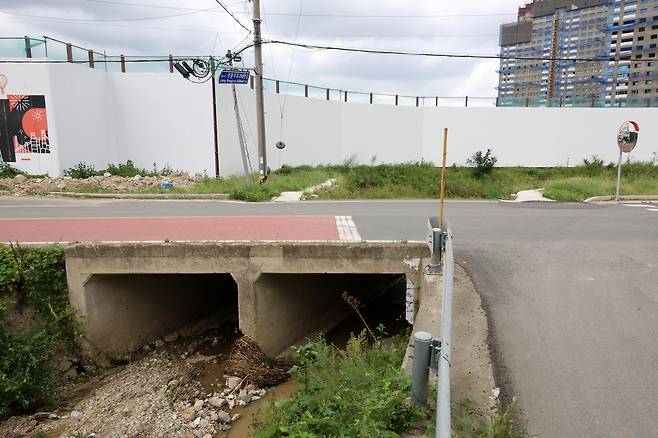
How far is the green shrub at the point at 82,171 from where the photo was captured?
Result: 1895cm

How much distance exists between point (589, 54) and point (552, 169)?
46189mm

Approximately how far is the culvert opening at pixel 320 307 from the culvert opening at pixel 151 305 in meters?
2.28

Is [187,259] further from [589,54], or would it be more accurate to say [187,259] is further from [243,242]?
[589,54]

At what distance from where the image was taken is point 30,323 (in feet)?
26.3

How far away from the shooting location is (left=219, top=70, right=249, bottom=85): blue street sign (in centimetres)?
1775

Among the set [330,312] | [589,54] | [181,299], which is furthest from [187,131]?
[589,54]

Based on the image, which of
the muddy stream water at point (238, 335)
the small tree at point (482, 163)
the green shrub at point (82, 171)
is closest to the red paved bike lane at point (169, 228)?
the muddy stream water at point (238, 335)

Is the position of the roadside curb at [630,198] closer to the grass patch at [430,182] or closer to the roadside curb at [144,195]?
the grass patch at [430,182]

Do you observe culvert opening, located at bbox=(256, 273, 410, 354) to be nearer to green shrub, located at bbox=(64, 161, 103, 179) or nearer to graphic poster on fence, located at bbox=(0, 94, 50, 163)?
green shrub, located at bbox=(64, 161, 103, 179)

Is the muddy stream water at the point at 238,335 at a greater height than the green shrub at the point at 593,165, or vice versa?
the green shrub at the point at 593,165

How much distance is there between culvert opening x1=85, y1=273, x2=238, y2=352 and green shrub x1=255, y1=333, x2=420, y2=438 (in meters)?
4.64

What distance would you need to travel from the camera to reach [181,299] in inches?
428

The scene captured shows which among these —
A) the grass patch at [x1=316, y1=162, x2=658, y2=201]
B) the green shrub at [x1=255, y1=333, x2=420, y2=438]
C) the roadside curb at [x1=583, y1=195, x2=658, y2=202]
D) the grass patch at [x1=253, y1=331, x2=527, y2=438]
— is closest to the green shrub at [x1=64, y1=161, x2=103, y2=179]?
the grass patch at [x1=316, y1=162, x2=658, y2=201]

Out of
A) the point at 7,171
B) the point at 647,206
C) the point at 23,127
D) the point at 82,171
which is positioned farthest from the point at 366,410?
the point at 7,171
